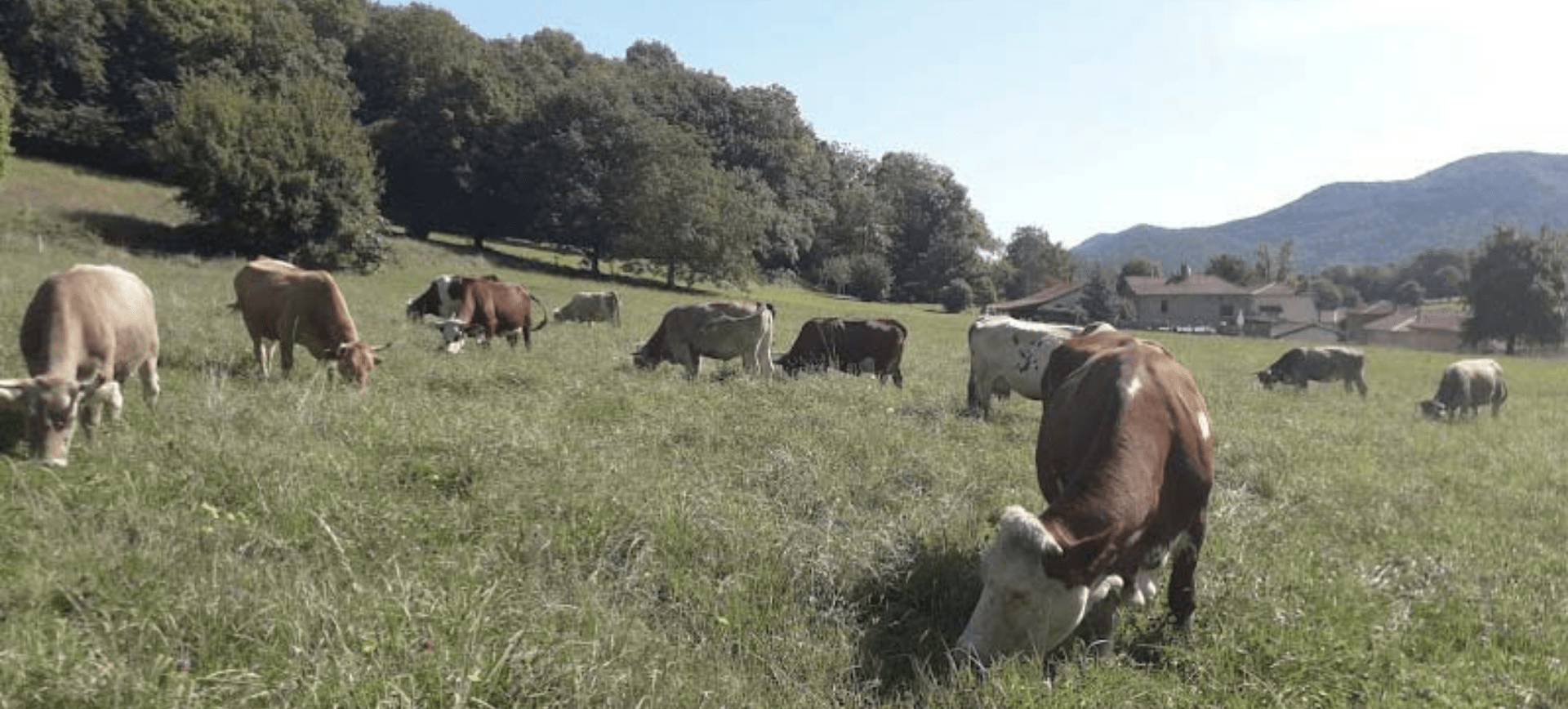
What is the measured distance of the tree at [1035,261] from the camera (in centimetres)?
12950

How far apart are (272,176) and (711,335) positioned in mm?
34227

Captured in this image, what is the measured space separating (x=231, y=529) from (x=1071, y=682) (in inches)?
186

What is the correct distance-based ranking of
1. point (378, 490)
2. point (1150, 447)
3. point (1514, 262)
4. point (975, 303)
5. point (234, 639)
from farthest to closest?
point (975, 303)
point (1514, 262)
point (378, 490)
point (1150, 447)
point (234, 639)

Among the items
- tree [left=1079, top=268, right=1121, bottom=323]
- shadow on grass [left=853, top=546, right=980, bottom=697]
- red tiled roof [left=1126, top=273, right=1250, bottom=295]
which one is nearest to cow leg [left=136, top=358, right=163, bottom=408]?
shadow on grass [left=853, top=546, right=980, bottom=697]

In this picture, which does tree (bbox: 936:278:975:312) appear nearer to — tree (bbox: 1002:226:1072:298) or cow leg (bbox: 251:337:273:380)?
tree (bbox: 1002:226:1072:298)

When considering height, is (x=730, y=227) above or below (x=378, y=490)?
above

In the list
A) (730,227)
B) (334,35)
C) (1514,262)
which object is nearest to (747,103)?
(730,227)

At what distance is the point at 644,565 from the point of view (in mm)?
5207

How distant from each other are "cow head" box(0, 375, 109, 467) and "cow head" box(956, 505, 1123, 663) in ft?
20.3

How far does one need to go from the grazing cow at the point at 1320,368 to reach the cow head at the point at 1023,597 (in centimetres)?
2476

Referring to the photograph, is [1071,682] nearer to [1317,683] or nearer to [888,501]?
[1317,683]

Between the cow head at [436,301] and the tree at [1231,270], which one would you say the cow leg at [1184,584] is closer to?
Answer: the cow head at [436,301]

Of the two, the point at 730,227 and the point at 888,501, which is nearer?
the point at 888,501

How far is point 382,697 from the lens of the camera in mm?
3318
